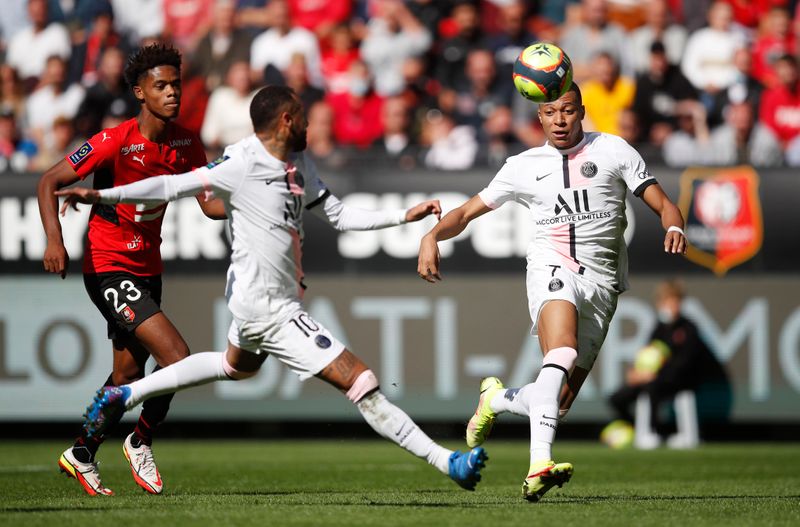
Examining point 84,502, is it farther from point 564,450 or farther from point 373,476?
point 564,450

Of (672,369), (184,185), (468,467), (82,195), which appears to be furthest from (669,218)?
(672,369)

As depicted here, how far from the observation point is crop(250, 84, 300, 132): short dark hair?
7738mm

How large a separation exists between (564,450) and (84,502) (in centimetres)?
740

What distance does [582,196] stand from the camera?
8555 mm

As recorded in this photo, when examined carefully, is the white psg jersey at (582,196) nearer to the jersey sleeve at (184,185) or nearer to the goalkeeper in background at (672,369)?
the jersey sleeve at (184,185)

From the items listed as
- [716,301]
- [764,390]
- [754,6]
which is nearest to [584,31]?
[754,6]

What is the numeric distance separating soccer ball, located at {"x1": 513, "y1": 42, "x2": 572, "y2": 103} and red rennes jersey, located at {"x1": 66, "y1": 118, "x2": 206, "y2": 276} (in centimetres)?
236

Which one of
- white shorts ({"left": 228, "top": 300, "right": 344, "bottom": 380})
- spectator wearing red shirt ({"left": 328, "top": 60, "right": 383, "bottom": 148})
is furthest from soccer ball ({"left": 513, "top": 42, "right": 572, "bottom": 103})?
spectator wearing red shirt ({"left": 328, "top": 60, "right": 383, "bottom": 148})

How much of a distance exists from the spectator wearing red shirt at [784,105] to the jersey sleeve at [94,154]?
9.84 metres

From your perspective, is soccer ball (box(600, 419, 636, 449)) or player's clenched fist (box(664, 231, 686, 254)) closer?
player's clenched fist (box(664, 231, 686, 254))

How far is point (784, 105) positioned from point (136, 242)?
9.96 m

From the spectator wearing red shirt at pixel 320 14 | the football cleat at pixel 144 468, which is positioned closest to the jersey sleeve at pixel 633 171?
the football cleat at pixel 144 468

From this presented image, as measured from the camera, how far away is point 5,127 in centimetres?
1691

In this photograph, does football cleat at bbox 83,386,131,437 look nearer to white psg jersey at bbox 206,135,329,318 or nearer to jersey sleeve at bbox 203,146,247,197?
white psg jersey at bbox 206,135,329,318
